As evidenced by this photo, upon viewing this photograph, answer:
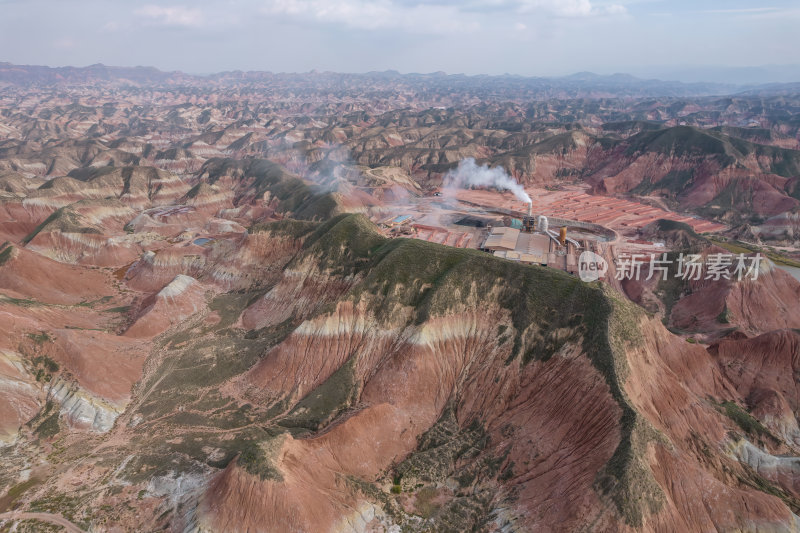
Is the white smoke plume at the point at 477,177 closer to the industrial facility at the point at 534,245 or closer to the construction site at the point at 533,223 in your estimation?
the construction site at the point at 533,223

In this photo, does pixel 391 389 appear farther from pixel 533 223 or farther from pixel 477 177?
pixel 477 177

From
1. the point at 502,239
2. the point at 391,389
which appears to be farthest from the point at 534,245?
the point at 391,389

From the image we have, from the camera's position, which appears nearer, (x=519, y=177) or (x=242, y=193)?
(x=242, y=193)

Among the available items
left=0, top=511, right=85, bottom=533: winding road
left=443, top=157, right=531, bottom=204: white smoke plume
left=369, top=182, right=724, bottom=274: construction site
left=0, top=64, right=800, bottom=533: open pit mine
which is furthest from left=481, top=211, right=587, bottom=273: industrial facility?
left=0, top=511, right=85, bottom=533: winding road

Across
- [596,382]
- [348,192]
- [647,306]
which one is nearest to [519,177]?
[348,192]

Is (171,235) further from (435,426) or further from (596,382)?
(596,382)

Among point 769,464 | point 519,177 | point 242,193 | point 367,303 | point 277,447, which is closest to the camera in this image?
point 277,447

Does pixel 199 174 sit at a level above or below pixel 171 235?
above

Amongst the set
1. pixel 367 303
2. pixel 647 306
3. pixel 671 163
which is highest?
pixel 671 163

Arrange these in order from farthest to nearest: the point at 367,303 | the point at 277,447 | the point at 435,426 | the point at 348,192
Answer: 1. the point at 348,192
2. the point at 367,303
3. the point at 435,426
4. the point at 277,447
